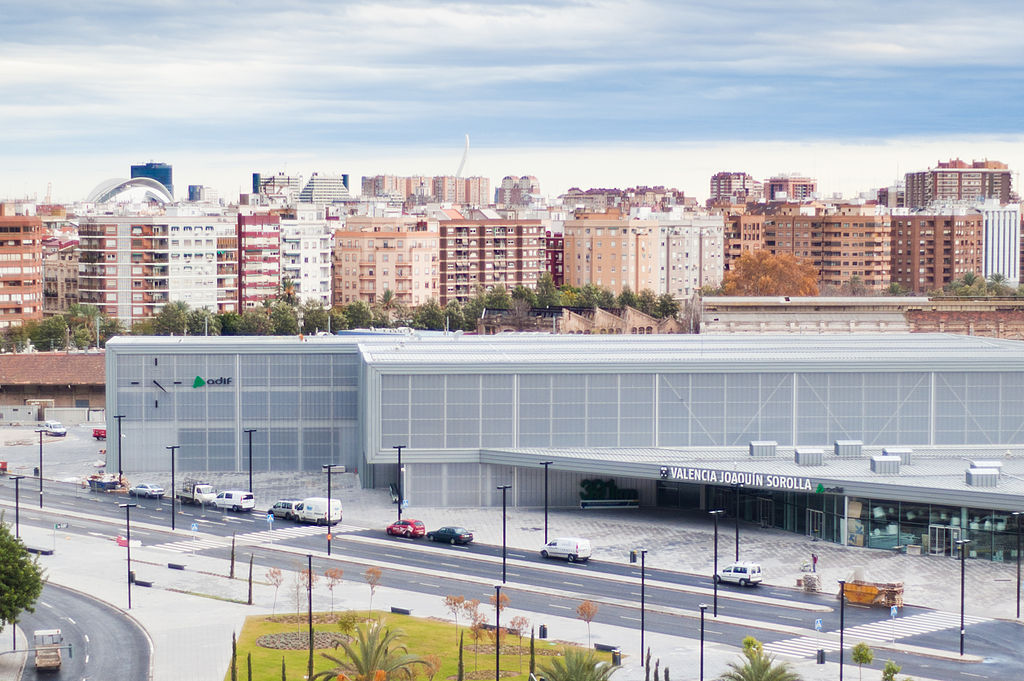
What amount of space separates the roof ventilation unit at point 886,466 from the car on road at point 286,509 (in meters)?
34.8

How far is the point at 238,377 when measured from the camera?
11775 cm

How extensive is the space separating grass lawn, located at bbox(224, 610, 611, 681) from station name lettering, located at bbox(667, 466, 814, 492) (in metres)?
25.6

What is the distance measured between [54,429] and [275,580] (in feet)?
190

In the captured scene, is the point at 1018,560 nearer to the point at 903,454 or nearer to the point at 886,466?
the point at 886,466

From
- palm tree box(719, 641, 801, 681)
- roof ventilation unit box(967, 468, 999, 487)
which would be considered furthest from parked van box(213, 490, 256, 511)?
palm tree box(719, 641, 801, 681)

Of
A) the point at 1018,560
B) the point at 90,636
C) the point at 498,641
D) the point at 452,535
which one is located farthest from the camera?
the point at 452,535

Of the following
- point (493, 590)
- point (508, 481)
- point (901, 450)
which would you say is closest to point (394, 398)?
point (508, 481)

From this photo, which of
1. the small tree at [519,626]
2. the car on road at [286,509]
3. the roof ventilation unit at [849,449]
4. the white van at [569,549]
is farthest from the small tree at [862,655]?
the car on road at [286,509]

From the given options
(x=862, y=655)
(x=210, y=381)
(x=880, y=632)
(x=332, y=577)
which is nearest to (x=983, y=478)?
(x=880, y=632)

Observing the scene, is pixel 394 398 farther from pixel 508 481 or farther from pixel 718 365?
pixel 718 365

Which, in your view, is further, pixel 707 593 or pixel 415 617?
pixel 707 593

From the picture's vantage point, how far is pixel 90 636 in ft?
250

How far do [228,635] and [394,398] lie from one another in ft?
105

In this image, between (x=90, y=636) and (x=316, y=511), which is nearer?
(x=90, y=636)
